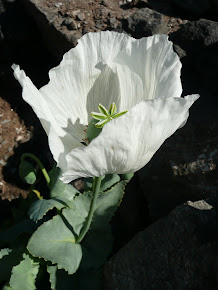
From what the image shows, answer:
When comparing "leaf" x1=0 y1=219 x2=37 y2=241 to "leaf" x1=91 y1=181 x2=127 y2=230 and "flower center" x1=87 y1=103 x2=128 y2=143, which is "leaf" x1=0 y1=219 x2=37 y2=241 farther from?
"flower center" x1=87 y1=103 x2=128 y2=143

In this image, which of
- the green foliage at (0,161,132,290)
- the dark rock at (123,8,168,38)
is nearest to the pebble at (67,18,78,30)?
the dark rock at (123,8,168,38)

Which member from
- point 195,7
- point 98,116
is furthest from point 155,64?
point 195,7

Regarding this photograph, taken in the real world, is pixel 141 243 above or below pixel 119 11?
below

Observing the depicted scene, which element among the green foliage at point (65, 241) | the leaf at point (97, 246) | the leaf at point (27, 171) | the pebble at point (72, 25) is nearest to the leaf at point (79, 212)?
the green foliage at point (65, 241)

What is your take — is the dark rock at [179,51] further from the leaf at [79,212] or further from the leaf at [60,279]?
the leaf at [60,279]

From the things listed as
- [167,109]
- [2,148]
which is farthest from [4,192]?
[167,109]

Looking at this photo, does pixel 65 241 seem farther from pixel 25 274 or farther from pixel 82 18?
pixel 82 18

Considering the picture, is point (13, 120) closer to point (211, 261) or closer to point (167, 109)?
point (211, 261)
